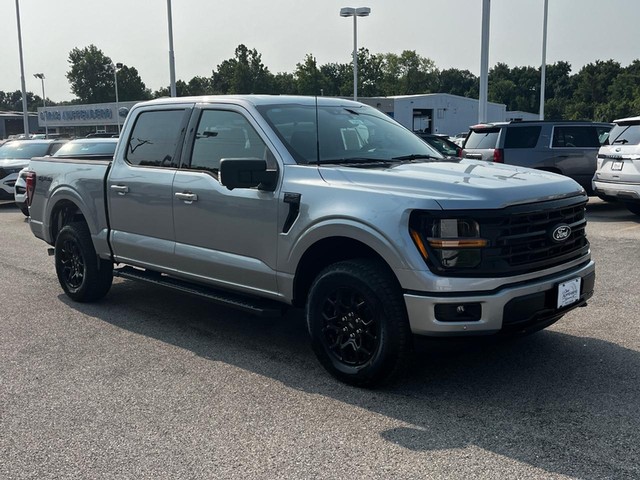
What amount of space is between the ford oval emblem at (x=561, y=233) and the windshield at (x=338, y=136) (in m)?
1.39

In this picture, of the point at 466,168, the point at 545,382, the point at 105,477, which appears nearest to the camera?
the point at 105,477

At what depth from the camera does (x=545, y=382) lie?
4.59 m

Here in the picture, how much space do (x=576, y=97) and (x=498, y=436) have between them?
353ft

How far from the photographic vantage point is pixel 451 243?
405 cm

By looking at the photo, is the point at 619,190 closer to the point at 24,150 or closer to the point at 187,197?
the point at 187,197

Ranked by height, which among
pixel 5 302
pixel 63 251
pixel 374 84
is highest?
pixel 374 84

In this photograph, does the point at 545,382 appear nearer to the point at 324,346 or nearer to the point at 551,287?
the point at 551,287

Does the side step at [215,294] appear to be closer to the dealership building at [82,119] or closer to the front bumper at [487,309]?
the front bumper at [487,309]

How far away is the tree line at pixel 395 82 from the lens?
269 ft

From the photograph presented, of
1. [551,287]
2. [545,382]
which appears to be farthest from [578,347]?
[551,287]

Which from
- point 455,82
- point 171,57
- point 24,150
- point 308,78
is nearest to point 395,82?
point 455,82

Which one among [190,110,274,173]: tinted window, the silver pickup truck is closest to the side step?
the silver pickup truck

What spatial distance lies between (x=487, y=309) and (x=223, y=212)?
2.18 meters

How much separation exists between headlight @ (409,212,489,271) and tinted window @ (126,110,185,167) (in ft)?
8.62
